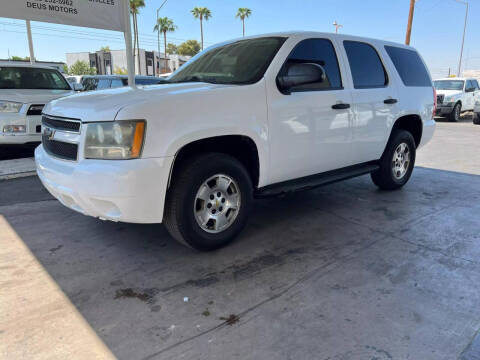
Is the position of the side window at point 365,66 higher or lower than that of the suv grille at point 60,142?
higher

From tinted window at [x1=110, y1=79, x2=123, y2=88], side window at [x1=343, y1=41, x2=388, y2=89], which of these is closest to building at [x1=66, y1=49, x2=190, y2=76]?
tinted window at [x1=110, y1=79, x2=123, y2=88]

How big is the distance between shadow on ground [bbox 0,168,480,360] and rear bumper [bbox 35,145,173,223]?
0.52 m

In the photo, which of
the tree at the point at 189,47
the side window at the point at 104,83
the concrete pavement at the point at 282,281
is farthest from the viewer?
the tree at the point at 189,47

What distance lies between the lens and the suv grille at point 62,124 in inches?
120

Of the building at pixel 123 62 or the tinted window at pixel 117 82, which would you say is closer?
the tinted window at pixel 117 82

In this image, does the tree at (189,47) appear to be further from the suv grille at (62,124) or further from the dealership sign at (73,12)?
the suv grille at (62,124)

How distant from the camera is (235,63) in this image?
152 inches

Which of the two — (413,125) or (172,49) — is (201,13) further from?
(413,125)

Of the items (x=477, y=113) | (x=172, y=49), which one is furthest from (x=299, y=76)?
(x=172, y=49)

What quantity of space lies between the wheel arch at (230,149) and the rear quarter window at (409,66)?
2.74m

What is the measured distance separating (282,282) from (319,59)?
2419 mm

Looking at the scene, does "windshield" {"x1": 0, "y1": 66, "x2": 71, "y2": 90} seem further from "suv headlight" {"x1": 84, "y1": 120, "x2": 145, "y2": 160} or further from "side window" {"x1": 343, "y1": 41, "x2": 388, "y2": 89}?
"side window" {"x1": 343, "y1": 41, "x2": 388, "y2": 89}

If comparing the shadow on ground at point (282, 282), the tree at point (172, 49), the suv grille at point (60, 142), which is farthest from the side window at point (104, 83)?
the tree at point (172, 49)

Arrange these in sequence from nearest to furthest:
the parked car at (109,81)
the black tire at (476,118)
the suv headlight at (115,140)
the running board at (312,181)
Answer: the suv headlight at (115,140)
the running board at (312,181)
the parked car at (109,81)
the black tire at (476,118)
